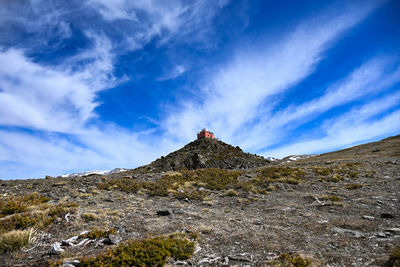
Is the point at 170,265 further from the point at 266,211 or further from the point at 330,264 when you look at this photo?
the point at 266,211

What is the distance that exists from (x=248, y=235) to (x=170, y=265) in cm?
392

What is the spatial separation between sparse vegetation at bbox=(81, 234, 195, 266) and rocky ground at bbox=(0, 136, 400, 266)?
0.34m

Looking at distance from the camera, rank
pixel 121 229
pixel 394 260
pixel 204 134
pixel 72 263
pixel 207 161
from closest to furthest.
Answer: pixel 394 260
pixel 72 263
pixel 121 229
pixel 207 161
pixel 204 134

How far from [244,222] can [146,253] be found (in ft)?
19.4

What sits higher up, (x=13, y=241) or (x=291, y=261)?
(x=13, y=241)

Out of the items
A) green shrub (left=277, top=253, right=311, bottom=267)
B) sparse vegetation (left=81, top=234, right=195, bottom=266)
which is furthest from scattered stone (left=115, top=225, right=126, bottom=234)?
green shrub (left=277, top=253, right=311, bottom=267)

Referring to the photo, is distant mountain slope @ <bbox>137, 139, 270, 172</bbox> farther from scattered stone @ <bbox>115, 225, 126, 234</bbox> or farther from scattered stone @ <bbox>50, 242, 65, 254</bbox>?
scattered stone @ <bbox>50, 242, 65, 254</bbox>

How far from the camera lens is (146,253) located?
6.42 metres

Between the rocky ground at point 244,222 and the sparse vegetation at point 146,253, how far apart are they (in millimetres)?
336

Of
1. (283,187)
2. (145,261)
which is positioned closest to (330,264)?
(145,261)

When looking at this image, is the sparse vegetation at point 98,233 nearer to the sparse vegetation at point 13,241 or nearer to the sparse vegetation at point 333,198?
the sparse vegetation at point 13,241

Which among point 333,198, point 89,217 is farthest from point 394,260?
point 89,217

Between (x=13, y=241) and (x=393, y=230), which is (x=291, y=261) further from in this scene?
(x=13, y=241)

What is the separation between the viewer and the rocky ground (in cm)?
669
